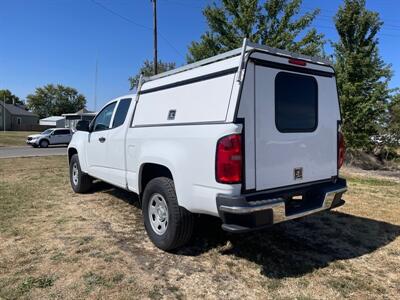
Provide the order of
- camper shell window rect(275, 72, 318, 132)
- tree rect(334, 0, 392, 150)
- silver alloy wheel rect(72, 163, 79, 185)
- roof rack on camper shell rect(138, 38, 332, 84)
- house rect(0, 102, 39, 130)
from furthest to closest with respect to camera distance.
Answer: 1. house rect(0, 102, 39, 130)
2. tree rect(334, 0, 392, 150)
3. silver alloy wheel rect(72, 163, 79, 185)
4. camper shell window rect(275, 72, 318, 132)
5. roof rack on camper shell rect(138, 38, 332, 84)

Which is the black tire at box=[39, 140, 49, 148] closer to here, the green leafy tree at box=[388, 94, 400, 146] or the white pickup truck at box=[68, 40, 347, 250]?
the green leafy tree at box=[388, 94, 400, 146]

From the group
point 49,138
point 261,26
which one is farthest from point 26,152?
point 261,26

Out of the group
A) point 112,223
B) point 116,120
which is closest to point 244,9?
point 116,120

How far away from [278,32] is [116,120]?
40.3ft

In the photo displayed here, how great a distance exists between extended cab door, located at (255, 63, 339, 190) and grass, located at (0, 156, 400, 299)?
3.27 feet

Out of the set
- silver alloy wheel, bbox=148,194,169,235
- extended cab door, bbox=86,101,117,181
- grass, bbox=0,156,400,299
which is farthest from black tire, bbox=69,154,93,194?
silver alloy wheel, bbox=148,194,169,235

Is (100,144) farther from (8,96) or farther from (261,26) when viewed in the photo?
(8,96)

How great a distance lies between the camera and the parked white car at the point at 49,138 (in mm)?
29859

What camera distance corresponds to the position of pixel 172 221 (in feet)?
13.2

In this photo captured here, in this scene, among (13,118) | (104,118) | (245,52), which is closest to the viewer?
(245,52)

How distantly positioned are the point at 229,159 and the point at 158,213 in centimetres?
157

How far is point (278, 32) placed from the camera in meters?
15.8

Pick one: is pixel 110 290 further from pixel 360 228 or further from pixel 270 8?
pixel 270 8

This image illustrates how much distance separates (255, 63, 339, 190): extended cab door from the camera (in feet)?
11.8
